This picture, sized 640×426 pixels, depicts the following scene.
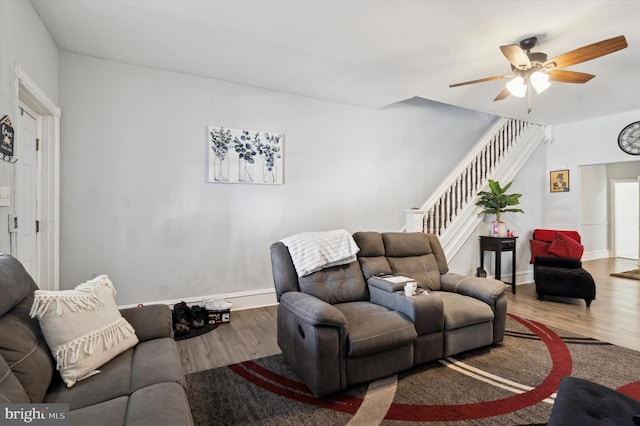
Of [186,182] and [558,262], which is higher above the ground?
[186,182]

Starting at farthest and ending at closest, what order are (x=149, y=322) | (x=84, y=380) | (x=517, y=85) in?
(x=517, y=85), (x=149, y=322), (x=84, y=380)

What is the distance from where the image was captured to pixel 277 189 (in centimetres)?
405

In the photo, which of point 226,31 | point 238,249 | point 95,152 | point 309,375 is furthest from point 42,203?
point 309,375

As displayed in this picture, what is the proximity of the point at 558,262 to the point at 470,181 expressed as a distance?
1.59 metres

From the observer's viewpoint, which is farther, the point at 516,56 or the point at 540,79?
the point at 540,79

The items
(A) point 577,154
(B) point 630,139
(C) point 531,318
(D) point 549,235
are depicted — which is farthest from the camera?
(A) point 577,154

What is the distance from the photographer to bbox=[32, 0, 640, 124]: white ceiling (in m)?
2.34

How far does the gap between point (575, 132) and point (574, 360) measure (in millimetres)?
4470

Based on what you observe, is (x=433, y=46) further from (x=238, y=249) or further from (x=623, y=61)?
(x=238, y=249)

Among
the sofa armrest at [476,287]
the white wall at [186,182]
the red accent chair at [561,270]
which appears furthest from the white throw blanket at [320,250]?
the red accent chair at [561,270]

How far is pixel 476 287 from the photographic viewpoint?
2824mm

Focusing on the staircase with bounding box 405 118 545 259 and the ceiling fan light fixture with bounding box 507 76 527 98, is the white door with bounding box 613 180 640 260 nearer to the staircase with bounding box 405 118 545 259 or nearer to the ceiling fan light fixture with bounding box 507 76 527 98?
the staircase with bounding box 405 118 545 259

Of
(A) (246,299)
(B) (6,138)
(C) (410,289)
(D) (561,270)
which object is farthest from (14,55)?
(D) (561,270)

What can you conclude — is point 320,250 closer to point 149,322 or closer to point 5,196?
point 149,322
